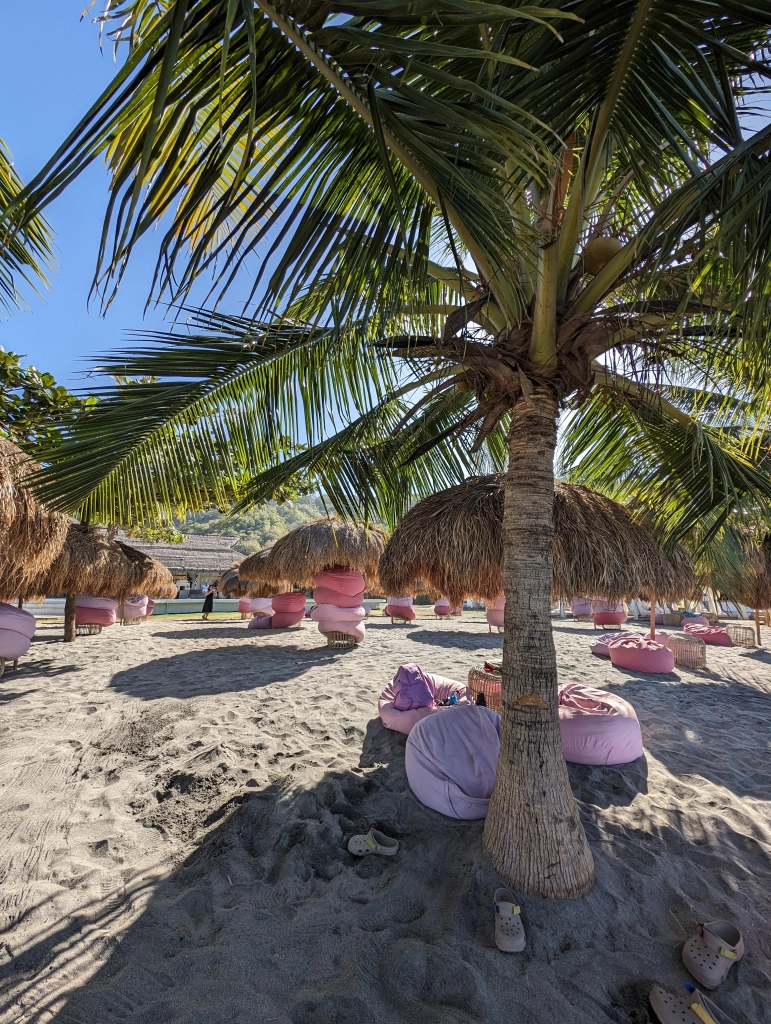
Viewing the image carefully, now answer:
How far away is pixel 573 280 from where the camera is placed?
2268 millimetres

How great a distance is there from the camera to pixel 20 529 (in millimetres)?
4723

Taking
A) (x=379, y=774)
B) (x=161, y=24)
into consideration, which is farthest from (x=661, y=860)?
(x=161, y=24)

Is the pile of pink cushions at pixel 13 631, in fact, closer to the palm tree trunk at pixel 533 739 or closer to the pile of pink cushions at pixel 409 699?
the pile of pink cushions at pixel 409 699

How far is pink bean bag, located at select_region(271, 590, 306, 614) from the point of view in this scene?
13.5 meters

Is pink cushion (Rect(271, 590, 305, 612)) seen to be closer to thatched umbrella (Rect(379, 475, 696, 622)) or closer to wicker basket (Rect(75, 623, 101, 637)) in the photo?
wicker basket (Rect(75, 623, 101, 637))

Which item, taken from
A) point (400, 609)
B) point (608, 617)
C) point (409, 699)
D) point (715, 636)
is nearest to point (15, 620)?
point (409, 699)

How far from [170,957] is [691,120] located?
13.5 feet

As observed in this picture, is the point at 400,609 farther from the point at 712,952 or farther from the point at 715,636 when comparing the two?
the point at 712,952

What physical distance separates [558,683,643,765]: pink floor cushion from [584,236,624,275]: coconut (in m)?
3.12

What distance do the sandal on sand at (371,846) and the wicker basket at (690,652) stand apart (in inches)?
344

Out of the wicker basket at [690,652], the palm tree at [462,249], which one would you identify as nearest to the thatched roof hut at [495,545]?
the palm tree at [462,249]

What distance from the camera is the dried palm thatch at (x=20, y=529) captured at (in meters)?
4.11

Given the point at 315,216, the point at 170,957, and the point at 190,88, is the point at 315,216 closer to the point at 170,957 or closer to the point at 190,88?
the point at 190,88

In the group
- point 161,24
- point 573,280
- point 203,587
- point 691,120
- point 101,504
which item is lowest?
point 203,587
